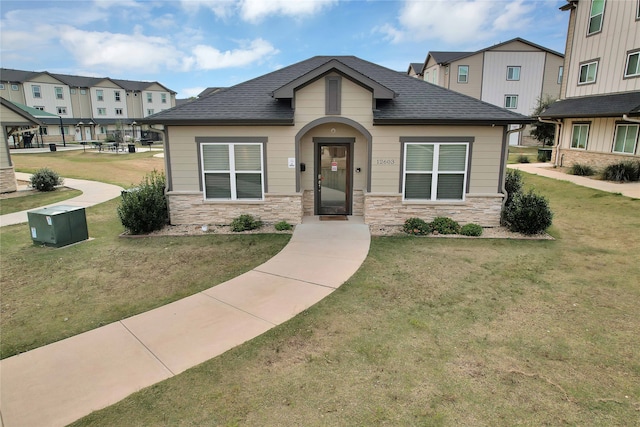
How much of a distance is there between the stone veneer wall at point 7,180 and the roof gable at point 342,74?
14.6 metres

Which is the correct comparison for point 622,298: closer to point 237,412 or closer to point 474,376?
point 474,376

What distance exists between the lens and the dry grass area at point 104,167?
23.7 m

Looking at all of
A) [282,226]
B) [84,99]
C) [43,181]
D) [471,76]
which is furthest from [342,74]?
[84,99]

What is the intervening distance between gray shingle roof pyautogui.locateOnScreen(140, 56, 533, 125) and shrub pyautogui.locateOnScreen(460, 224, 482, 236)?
3.03m

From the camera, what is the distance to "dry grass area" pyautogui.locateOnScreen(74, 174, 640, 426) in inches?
165

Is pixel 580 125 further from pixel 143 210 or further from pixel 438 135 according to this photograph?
pixel 143 210

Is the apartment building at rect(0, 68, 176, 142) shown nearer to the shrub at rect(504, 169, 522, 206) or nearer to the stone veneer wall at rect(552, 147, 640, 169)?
the stone veneer wall at rect(552, 147, 640, 169)

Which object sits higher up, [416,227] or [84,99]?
[84,99]

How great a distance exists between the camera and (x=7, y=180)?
17.8 m

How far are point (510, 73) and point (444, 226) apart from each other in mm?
35648

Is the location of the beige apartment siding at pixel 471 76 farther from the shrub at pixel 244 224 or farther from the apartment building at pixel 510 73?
the shrub at pixel 244 224

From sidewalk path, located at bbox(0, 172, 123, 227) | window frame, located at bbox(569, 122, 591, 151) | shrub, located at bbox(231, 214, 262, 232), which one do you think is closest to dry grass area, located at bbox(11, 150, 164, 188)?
sidewalk path, located at bbox(0, 172, 123, 227)

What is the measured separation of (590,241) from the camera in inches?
416

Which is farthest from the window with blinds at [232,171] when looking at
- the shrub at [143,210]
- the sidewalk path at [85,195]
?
the sidewalk path at [85,195]
